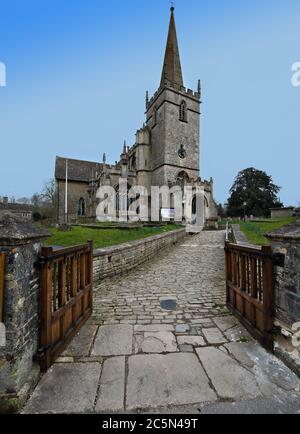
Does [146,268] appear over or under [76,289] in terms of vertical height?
under

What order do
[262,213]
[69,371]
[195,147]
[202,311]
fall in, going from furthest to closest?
[262,213], [195,147], [202,311], [69,371]

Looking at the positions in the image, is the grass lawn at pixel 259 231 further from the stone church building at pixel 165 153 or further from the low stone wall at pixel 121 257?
the stone church building at pixel 165 153

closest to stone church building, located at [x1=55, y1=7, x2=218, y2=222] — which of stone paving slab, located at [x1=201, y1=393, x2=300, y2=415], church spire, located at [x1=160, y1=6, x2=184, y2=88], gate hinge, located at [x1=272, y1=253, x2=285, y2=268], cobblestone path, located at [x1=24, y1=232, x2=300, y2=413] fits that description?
church spire, located at [x1=160, y1=6, x2=184, y2=88]

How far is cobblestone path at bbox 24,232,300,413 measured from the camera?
1980mm

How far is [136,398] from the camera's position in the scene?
2039 mm

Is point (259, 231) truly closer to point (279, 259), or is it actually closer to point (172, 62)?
point (279, 259)

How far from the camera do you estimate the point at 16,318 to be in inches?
79.5

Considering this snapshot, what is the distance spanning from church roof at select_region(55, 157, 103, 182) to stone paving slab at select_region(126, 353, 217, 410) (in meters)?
37.7

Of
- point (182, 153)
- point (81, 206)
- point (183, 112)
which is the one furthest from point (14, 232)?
point (81, 206)

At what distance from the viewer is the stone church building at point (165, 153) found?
30766 mm

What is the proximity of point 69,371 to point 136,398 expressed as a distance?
898 millimetres

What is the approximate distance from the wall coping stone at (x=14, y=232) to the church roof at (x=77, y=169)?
3705 centimetres
